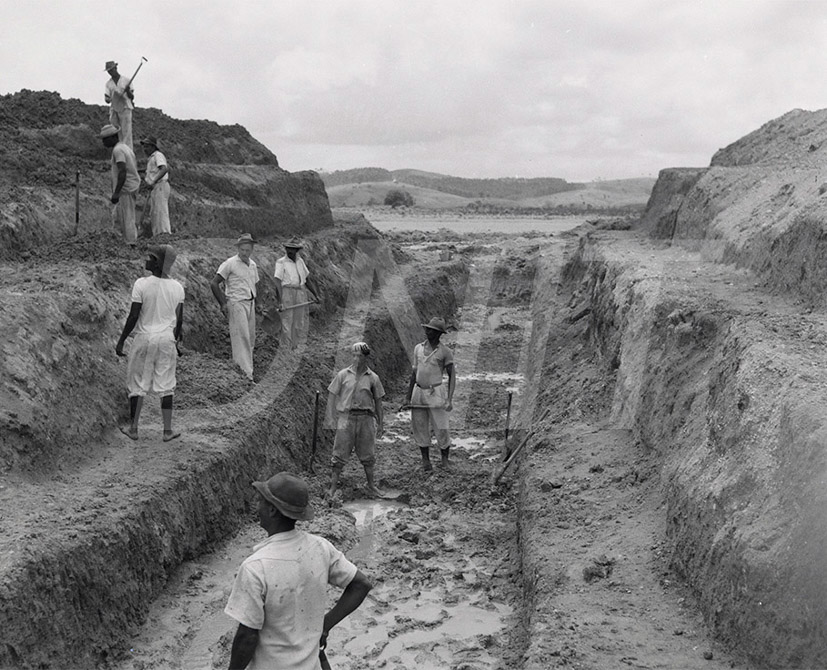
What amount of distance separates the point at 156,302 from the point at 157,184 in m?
5.64

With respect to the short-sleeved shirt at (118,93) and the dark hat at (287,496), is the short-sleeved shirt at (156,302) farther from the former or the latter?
the short-sleeved shirt at (118,93)

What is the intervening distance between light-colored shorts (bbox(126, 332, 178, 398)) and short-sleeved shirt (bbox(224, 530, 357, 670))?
4.52 metres

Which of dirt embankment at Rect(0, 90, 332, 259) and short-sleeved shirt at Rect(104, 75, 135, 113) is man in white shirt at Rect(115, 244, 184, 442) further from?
short-sleeved shirt at Rect(104, 75, 135, 113)

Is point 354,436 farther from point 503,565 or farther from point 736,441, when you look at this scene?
point 736,441

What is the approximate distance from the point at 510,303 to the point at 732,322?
17.9m

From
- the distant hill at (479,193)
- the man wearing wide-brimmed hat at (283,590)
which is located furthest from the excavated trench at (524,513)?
the distant hill at (479,193)

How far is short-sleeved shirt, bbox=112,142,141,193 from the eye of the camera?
11.9m

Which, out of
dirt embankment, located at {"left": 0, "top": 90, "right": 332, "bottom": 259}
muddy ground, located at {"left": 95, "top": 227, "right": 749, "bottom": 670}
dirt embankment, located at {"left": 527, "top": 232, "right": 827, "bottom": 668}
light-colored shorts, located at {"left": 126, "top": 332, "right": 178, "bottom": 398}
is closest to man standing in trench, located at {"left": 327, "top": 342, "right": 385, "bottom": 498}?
muddy ground, located at {"left": 95, "top": 227, "right": 749, "bottom": 670}

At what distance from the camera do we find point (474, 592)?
25.9 feet

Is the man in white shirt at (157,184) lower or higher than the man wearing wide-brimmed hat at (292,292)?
higher

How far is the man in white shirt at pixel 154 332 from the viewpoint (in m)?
8.12

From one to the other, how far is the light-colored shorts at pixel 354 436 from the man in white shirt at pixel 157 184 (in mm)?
5317

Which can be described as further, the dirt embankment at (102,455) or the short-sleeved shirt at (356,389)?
the short-sleeved shirt at (356,389)

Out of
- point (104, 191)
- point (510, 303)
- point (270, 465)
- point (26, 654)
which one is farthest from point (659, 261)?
point (510, 303)
